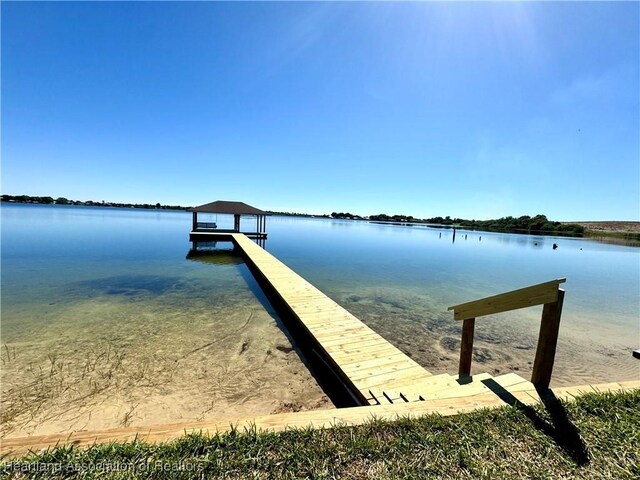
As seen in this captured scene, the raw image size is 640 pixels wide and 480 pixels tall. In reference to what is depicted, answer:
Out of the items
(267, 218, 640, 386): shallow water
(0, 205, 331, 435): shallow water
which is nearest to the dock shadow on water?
(0, 205, 331, 435): shallow water

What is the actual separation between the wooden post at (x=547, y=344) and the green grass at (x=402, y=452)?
0.60 m

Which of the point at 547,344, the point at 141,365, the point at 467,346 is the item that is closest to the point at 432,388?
the point at 467,346

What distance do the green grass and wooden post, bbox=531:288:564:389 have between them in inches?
23.5

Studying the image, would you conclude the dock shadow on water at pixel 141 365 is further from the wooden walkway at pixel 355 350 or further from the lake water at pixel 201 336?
the wooden walkway at pixel 355 350

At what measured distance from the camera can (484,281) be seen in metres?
14.6

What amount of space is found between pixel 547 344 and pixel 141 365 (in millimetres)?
6248

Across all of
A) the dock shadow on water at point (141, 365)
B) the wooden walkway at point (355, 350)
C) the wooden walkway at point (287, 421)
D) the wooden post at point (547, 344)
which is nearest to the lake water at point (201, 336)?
the dock shadow on water at point (141, 365)

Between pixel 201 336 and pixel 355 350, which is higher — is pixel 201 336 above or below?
below

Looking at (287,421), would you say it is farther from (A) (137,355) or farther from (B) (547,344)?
(A) (137,355)

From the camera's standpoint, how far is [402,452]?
79.4 inches

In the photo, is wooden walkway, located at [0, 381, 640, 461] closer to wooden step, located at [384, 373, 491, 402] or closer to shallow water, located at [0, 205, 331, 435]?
wooden step, located at [384, 373, 491, 402]

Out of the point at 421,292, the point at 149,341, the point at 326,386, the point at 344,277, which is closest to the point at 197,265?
the point at 344,277

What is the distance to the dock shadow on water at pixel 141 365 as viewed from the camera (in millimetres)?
4078

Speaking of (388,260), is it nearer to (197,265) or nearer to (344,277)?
(344,277)
